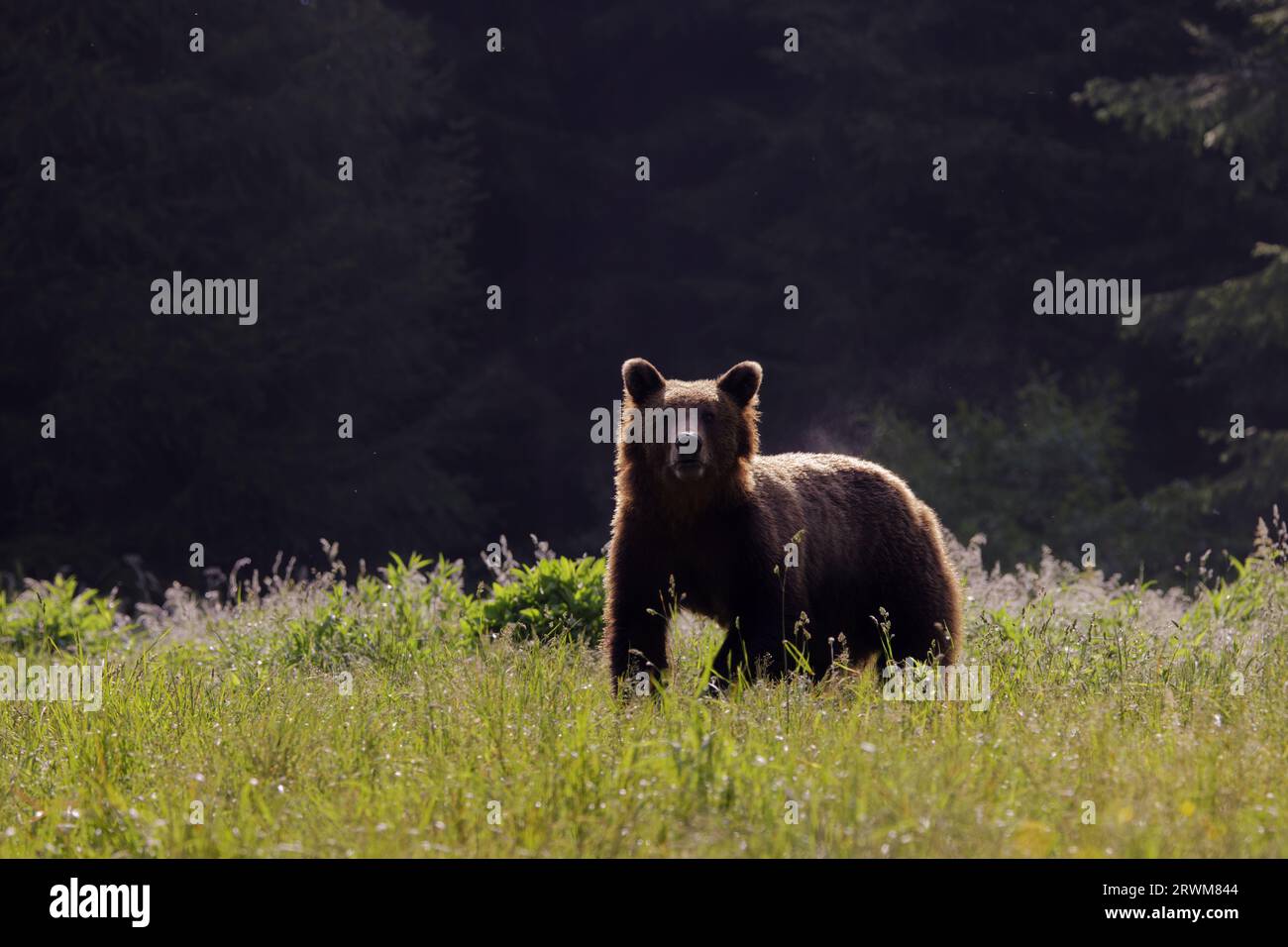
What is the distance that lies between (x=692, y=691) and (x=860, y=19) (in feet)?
62.0

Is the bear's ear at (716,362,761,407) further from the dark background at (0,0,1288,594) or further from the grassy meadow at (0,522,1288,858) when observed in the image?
the dark background at (0,0,1288,594)

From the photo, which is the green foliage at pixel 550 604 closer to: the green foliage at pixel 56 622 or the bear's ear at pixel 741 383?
the bear's ear at pixel 741 383

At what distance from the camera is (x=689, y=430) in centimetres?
617

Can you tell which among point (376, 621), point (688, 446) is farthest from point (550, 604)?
point (688, 446)

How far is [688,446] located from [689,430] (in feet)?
0.69

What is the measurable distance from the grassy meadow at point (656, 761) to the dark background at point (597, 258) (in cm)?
1066

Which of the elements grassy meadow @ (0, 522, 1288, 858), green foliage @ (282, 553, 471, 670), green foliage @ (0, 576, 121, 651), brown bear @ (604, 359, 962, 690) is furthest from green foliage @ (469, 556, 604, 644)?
green foliage @ (0, 576, 121, 651)

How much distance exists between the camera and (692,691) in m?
6.09

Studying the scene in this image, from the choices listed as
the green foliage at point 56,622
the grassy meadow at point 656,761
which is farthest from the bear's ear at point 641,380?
the green foliage at point 56,622

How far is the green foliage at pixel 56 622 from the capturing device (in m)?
9.03

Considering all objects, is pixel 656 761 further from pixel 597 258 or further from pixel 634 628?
pixel 597 258

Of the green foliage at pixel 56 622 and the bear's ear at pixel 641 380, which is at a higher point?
the bear's ear at pixel 641 380

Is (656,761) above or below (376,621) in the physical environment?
below

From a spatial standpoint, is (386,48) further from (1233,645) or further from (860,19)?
(1233,645)
